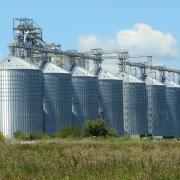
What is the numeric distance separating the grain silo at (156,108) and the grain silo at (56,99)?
28.0m

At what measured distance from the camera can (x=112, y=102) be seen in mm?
117562

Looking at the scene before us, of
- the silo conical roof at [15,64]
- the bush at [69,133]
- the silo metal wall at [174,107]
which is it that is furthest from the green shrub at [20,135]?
the silo metal wall at [174,107]

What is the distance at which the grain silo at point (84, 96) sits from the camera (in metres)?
111

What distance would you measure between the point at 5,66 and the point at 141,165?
251 ft

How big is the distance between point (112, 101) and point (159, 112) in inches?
747

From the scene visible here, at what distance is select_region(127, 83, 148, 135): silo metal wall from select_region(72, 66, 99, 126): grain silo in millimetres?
11895

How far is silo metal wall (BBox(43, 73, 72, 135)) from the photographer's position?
334 ft

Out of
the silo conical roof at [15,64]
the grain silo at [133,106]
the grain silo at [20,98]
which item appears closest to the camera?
the grain silo at [20,98]

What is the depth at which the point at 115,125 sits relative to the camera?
384 feet

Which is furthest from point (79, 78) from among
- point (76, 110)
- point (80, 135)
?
point (80, 135)

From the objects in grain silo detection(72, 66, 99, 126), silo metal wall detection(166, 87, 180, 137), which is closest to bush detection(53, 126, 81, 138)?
grain silo detection(72, 66, 99, 126)

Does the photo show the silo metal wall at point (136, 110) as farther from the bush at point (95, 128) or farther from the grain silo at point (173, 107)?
the bush at point (95, 128)

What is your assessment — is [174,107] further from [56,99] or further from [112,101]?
[56,99]

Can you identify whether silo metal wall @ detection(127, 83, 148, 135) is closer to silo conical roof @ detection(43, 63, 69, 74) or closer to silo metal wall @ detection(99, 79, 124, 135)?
silo metal wall @ detection(99, 79, 124, 135)
